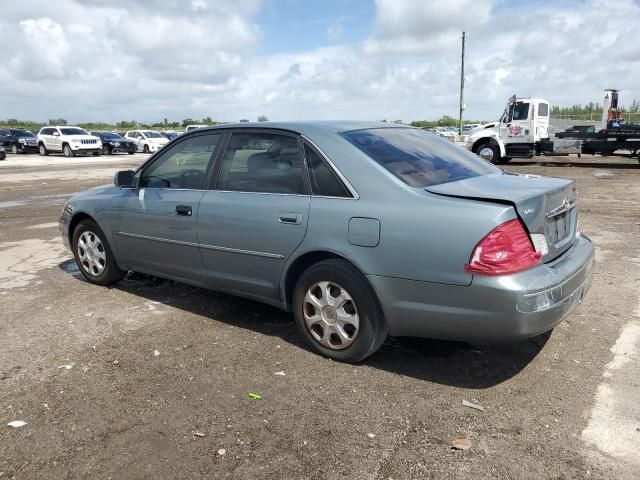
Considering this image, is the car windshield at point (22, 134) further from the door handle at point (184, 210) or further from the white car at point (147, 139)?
the door handle at point (184, 210)

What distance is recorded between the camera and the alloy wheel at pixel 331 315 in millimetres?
3674

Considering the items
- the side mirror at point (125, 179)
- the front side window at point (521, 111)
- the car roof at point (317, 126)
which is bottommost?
the side mirror at point (125, 179)

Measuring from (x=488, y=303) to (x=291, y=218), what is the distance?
4.72 feet

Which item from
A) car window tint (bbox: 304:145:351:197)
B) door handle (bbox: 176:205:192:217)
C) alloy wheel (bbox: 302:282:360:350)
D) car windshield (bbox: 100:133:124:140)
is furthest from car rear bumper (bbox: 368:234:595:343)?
car windshield (bbox: 100:133:124:140)

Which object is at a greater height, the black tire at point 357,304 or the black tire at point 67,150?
the black tire at point 67,150

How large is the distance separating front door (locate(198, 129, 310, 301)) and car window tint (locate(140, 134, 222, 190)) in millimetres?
205

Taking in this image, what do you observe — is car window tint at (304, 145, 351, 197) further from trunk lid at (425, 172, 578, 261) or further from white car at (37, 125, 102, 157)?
white car at (37, 125, 102, 157)

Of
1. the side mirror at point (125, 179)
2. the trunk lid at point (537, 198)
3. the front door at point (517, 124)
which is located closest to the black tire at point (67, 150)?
the front door at point (517, 124)

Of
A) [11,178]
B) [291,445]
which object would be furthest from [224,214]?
[11,178]

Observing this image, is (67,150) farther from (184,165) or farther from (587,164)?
(184,165)

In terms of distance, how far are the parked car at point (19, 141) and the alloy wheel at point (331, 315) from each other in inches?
1450

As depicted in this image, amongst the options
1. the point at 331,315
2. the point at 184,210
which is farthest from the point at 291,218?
the point at 184,210

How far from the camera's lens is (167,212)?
4680mm

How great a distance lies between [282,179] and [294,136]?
1.08 ft
